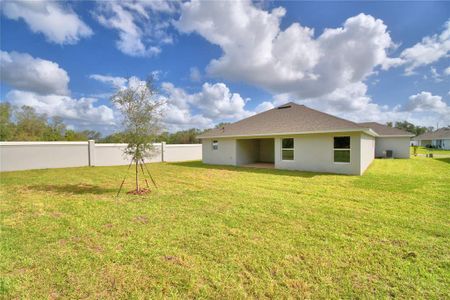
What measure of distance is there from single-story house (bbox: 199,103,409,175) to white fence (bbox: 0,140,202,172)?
5.41 meters

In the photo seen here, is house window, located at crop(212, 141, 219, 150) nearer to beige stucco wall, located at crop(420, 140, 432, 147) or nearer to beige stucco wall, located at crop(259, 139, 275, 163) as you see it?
beige stucco wall, located at crop(259, 139, 275, 163)

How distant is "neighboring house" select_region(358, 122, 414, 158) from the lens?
2139 cm

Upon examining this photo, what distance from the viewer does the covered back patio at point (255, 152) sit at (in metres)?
16.3

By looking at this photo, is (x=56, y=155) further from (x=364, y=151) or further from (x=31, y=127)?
(x=31, y=127)

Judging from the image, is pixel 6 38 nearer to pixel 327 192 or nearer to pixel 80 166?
pixel 80 166

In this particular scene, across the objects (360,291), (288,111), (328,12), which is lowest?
(360,291)

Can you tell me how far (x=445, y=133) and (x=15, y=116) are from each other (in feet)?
266

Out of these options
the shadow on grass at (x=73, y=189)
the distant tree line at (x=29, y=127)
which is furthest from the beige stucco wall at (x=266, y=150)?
the distant tree line at (x=29, y=127)

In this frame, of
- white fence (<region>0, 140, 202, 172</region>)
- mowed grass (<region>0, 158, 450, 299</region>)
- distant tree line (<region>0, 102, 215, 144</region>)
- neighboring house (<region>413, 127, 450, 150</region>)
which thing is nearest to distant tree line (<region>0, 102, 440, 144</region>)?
distant tree line (<region>0, 102, 215, 144</region>)

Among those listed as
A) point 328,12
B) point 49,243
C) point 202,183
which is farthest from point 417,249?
point 328,12

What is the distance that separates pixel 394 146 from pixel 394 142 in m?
Answer: 0.43

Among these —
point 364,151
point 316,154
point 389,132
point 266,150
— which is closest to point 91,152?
point 266,150

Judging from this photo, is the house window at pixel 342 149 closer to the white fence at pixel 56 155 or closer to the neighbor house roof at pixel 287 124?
the neighbor house roof at pixel 287 124

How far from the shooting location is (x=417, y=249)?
11.6ft
